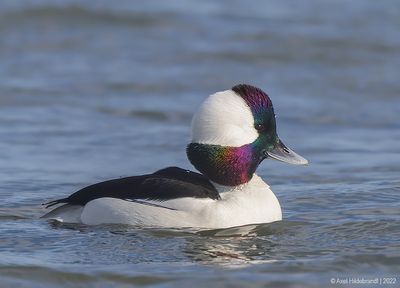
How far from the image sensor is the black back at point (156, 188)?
9617 millimetres

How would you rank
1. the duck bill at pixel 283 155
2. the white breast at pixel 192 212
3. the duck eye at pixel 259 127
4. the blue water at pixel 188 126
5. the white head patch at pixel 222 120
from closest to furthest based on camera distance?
the blue water at pixel 188 126, the white breast at pixel 192 212, the white head patch at pixel 222 120, the duck eye at pixel 259 127, the duck bill at pixel 283 155

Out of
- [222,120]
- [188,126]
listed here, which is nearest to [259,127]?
[222,120]

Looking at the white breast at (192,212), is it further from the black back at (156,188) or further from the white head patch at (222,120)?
the white head patch at (222,120)

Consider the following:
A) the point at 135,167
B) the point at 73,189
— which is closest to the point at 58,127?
the point at 135,167

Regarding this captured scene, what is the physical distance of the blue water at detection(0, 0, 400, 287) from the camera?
29.2 ft

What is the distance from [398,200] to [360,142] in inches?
131

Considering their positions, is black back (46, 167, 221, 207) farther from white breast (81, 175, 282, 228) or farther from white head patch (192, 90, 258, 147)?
white head patch (192, 90, 258, 147)

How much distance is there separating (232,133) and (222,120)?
0.53ft

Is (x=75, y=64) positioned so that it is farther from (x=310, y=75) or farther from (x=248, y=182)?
(x=248, y=182)

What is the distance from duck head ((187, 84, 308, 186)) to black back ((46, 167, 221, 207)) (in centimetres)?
19
